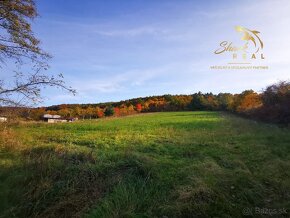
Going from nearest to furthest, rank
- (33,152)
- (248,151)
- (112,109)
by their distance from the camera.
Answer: (33,152) < (248,151) < (112,109)

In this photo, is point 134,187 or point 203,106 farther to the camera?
point 203,106

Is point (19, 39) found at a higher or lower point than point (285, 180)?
higher

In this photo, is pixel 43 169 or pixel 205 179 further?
pixel 43 169

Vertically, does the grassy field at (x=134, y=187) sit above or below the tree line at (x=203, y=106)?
below

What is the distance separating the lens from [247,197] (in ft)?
24.1

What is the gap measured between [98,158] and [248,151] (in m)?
6.99

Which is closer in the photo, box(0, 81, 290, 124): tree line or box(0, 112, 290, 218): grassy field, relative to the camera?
→ box(0, 112, 290, 218): grassy field

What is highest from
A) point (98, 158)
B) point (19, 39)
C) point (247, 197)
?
point (19, 39)

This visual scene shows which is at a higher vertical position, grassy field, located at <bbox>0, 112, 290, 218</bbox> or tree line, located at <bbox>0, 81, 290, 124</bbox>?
tree line, located at <bbox>0, 81, 290, 124</bbox>

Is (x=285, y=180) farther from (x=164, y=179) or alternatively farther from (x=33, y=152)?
(x=33, y=152)

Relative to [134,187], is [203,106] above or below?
above

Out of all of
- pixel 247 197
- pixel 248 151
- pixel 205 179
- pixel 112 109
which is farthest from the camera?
pixel 112 109

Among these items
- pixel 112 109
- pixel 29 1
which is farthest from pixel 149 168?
pixel 112 109

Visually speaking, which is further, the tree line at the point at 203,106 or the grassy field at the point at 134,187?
the tree line at the point at 203,106
